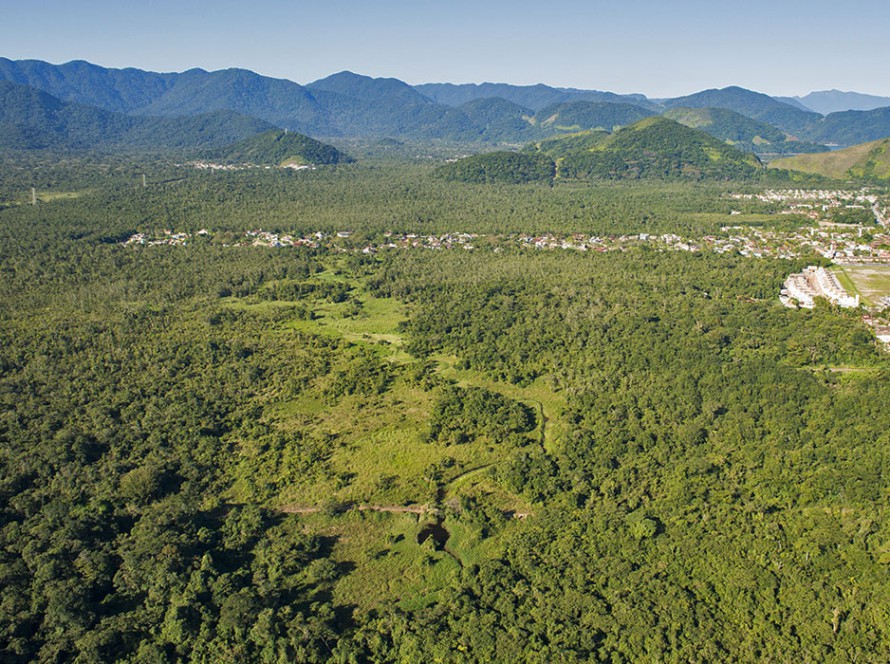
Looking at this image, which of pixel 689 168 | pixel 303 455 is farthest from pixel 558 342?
pixel 689 168

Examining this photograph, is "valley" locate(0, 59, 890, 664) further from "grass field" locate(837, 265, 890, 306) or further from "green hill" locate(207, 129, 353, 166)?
"green hill" locate(207, 129, 353, 166)

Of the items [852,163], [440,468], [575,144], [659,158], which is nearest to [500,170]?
[659,158]

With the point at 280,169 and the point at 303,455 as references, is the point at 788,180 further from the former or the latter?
the point at 303,455

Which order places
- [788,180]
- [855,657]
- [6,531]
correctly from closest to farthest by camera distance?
[855,657]
[6,531]
[788,180]

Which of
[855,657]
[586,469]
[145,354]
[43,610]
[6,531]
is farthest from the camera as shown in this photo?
[145,354]

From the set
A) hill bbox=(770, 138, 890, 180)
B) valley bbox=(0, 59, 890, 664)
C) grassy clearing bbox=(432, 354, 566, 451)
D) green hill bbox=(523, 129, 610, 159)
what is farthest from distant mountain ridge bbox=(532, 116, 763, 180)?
grassy clearing bbox=(432, 354, 566, 451)

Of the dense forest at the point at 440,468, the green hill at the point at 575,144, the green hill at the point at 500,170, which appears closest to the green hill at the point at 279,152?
the green hill at the point at 500,170

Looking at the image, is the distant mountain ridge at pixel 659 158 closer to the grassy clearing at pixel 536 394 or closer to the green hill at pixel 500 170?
the green hill at pixel 500 170

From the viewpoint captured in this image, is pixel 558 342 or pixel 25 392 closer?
pixel 25 392

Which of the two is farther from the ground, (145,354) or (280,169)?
(280,169)
